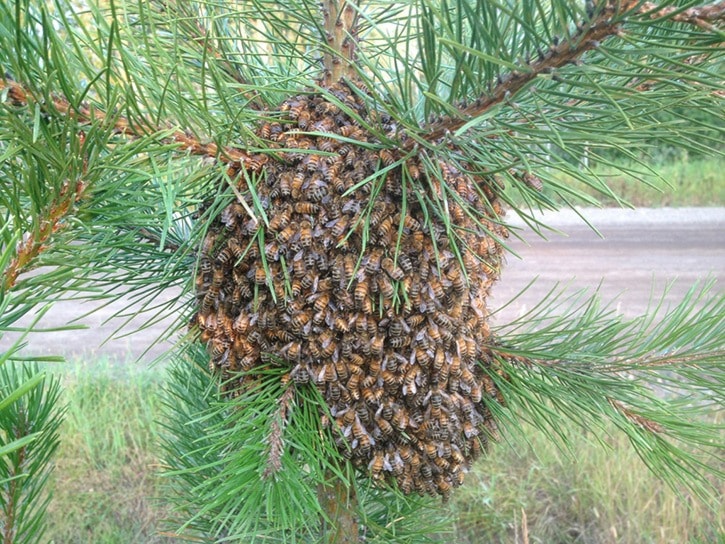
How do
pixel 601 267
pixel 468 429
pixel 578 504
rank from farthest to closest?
pixel 601 267
pixel 578 504
pixel 468 429

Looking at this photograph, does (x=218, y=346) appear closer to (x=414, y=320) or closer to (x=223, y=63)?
(x=414, y=320)

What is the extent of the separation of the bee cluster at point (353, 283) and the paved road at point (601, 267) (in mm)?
2525

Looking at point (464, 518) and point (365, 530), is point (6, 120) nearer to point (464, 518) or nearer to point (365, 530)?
point (365, 530)

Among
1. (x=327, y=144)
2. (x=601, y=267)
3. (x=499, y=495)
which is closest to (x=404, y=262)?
(x=327, y=144)

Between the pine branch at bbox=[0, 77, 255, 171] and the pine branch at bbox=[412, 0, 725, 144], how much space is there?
0.15m

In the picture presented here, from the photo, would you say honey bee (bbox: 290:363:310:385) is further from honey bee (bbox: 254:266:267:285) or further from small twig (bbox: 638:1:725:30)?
small twig (bbox: 638:1:725:30)

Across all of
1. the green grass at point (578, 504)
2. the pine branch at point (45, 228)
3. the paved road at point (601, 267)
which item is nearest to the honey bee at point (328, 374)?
the pine branch at point (45, 228)

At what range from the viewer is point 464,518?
1.89 metres

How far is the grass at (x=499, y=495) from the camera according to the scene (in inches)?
71.4

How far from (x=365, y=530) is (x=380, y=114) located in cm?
51

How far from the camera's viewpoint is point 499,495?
1956mm

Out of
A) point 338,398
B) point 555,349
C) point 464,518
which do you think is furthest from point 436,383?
point 464,518

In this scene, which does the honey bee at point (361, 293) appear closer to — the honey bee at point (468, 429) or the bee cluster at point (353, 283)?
the bee cluster at point (353, 283)

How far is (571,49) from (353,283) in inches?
9.3
